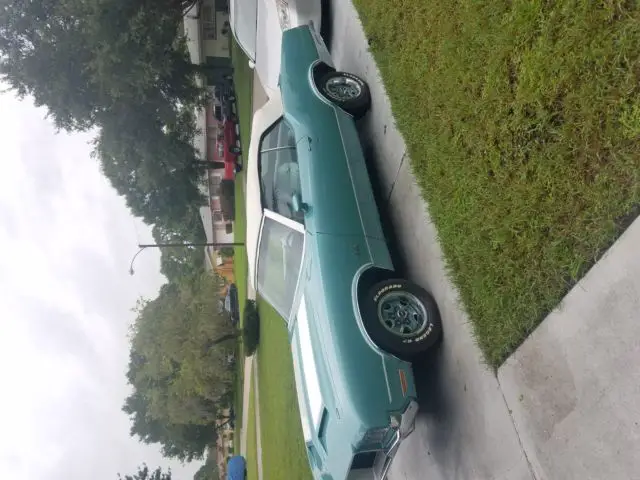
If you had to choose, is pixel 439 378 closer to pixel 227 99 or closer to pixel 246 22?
pixel 246 22

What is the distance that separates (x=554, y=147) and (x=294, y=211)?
103 inches

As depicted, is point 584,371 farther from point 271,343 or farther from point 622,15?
point 271,343

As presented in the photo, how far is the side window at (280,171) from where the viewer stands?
A: 221 inches

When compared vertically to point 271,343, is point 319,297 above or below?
above

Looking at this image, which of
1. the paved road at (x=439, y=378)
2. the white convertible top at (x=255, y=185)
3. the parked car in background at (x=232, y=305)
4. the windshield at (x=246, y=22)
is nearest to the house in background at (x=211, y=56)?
the parked car in background at (x=232, y=305)

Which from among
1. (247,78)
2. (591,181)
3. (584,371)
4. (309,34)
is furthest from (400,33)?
(247,78)

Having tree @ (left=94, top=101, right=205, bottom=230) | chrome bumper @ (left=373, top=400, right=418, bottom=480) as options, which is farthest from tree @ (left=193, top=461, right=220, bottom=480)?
chrome bumper @ (left=373, top=400, right=418, bottom=480)

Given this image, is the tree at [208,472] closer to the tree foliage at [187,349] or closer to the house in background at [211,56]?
the tree foliage at [187,349]

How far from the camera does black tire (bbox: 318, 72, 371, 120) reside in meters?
6.13

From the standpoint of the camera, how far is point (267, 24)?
323 inches

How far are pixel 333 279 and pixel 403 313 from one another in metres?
0.73

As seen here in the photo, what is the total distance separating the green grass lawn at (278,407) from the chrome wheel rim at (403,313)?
576 cm

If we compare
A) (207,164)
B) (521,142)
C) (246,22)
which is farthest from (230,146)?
(521,142)

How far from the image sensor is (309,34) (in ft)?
22.7
